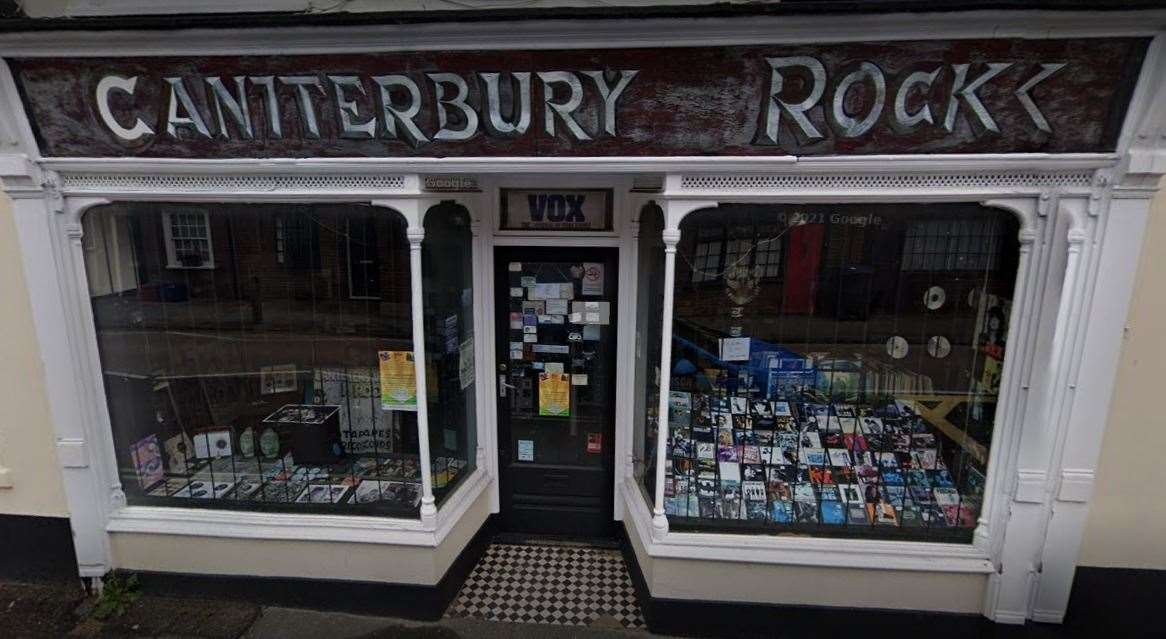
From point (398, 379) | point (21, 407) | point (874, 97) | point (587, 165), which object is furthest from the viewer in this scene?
point (398, 379)

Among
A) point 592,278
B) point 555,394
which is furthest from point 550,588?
point 592,278

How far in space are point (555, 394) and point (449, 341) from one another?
3.01 feet

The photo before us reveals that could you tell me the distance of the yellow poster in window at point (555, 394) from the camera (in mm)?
4480

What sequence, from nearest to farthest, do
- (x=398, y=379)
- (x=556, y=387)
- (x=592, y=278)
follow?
(x=398, y=379) → (x=592, y=278) → (x=556, y=387)

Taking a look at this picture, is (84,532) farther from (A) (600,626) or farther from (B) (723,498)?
(B) (723,498)

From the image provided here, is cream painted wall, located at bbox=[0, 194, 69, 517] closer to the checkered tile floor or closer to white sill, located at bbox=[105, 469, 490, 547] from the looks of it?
white sill, located at bbox=[105, 469, 490, 547]

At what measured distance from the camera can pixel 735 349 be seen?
3.98m

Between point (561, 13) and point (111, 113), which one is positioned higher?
point (561, 13)

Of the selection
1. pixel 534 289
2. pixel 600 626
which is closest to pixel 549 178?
pixel 534 289

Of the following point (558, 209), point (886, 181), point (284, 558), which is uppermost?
point (886, 181)

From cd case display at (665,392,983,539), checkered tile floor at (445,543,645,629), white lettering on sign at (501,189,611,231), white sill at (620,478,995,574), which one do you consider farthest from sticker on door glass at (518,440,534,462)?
white lettering on sign at (501,189,611,231)

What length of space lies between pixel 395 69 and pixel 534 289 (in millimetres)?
1797

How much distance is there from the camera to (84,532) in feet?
13.1

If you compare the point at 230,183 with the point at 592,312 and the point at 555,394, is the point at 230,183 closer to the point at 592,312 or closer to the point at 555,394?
the point at 592,312
